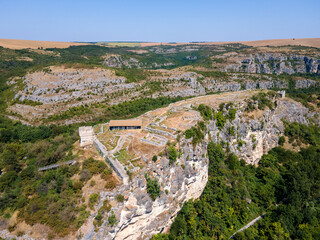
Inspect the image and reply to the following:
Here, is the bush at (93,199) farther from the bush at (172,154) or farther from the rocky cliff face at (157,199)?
the bush at (172,154)

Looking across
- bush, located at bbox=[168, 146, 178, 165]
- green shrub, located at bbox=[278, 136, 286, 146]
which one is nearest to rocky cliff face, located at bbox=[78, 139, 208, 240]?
bush, located at bbox=[168, 146, 178, 165]

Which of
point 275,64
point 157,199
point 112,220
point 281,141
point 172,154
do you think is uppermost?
point 275,64

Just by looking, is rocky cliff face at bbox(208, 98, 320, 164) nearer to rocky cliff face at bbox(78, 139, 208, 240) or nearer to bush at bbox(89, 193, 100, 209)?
rocky cliff face at bbox(78, 139, 208, 240)

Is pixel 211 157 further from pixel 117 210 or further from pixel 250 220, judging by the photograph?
pixel 117 210

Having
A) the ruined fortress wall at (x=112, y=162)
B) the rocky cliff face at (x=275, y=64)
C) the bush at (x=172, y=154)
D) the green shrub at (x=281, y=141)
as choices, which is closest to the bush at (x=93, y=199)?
the ruined fortress wall at (x=112, y=162)

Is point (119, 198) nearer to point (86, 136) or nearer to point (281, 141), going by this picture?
point (86, 136)

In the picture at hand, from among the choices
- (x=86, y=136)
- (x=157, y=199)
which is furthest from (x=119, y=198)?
(x=86, y=136)
